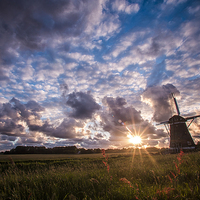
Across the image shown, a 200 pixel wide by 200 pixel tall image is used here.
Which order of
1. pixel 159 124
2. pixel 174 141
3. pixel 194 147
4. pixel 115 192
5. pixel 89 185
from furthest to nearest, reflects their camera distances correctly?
pixel 159 124 < pixel 174 141 < pixel 194 147 < pixel 89 185 < pixel 115 192

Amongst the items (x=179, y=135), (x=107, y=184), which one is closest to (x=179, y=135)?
(x=179, y=135)

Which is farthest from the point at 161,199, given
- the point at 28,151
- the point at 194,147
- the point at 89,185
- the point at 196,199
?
the point at 28,151

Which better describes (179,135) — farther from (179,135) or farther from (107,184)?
(107,184)

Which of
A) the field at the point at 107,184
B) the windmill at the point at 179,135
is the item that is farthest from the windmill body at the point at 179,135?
the field at the point at 107,184

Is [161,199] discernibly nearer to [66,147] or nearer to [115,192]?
[115,192]

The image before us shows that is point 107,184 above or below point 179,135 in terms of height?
below

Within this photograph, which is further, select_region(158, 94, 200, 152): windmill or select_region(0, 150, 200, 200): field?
select_region(158, 94, 200, 152): windmill

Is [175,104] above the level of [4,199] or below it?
above

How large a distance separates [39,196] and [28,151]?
329 feet

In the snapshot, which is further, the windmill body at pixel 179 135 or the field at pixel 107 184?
the windmill body at pixel 179 135

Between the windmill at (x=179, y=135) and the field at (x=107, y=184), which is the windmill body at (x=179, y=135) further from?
the field at (x=107, y=184)

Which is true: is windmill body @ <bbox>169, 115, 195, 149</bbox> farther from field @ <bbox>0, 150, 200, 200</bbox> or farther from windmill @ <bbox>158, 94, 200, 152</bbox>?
field @ <bbox>0, 150, 200, 200</bbox>

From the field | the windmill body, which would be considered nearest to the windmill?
the windmill body

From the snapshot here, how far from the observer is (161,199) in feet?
9.25
